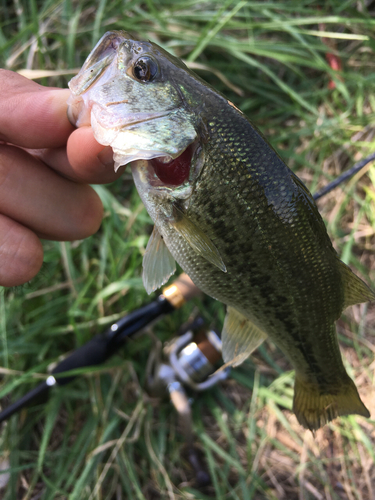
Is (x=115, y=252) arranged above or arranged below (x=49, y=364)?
above

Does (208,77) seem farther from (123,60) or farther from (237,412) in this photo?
(237,412)

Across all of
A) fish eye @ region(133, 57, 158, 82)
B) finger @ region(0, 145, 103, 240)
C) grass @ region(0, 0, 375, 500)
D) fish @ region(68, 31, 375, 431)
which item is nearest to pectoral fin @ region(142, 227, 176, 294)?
fish @ region(68, 31, 375, 431)

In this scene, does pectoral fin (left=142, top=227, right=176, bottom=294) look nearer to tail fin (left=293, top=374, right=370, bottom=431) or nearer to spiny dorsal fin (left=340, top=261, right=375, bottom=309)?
spiny dorsal fin (left=340, top=261, right=375, bottom=309)

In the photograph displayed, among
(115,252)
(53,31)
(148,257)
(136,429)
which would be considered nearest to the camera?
(148,257)

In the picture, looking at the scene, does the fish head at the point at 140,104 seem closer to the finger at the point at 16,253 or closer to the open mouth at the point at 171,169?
the open mouth at the point at 171,169

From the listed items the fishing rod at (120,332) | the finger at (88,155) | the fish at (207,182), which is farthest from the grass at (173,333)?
the fish at (207,182)

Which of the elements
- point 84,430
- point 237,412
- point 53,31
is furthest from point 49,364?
point 53,31

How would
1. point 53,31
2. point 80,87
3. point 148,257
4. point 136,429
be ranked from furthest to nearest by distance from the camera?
1. point 53,31
2. point 136,429
3. point 148,257
4. point 80,87
